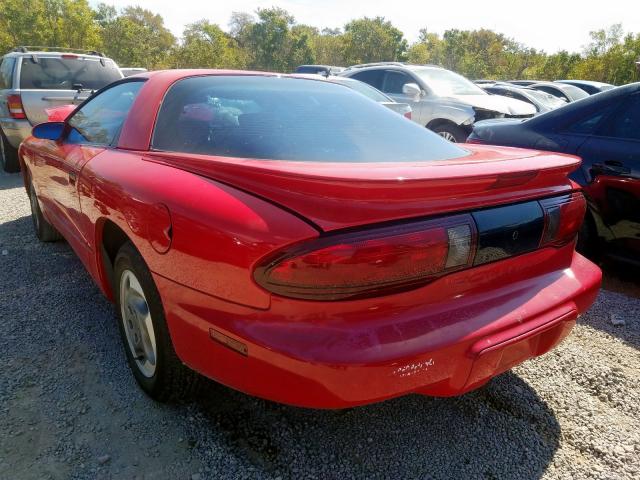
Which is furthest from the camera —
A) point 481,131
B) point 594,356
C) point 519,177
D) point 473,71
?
point 473,71

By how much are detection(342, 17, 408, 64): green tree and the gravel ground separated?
48.0 metres

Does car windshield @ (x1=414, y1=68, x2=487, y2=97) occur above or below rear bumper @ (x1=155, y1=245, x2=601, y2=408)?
above

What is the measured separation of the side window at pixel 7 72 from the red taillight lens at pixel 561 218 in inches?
292

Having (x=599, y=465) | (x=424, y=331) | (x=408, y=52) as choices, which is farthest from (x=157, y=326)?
(x=408, y=52)

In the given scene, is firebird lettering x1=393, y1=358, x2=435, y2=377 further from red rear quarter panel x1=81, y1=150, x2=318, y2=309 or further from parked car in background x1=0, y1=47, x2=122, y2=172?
parked car in background x1=0, y1=47, x2=122, y2=172

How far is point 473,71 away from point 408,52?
12.4m

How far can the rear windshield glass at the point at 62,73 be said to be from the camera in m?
6.75

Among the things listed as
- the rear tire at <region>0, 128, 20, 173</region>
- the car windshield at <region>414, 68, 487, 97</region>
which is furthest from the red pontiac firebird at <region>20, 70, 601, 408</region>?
the car windshield at <region>414, 68, 487, 97</region>

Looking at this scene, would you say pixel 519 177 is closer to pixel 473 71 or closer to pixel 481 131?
pixel 481 131

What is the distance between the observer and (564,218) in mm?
1912

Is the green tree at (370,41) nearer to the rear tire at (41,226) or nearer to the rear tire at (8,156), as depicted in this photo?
the rear tire at (8,156)

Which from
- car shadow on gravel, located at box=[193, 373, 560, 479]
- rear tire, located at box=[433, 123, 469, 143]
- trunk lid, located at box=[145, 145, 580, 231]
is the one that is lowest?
car shadow on gravel, located at box=[193, 373, 560, 479]

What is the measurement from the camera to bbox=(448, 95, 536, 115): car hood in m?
7.39

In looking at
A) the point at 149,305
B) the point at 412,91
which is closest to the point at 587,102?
the point at 149,305
